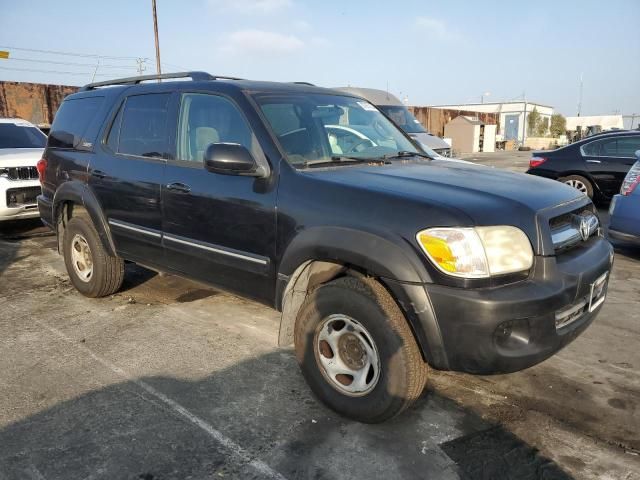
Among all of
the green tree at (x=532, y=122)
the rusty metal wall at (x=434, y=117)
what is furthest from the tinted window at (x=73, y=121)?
the green tree at (x=532, y=122)

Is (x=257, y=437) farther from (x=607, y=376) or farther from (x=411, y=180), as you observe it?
(x=607, y=376)

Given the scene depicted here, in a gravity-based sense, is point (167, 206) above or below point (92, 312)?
above

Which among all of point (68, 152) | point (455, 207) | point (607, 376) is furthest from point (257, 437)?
point (68, 152)

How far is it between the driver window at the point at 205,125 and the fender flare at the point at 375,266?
0.86m

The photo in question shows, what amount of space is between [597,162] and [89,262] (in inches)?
348

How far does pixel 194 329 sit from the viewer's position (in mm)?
4098

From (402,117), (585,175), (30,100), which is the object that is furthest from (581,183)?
(30,100)

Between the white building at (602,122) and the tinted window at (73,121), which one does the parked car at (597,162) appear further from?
the white building at (602,122)

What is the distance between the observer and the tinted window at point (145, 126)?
12.4 feet

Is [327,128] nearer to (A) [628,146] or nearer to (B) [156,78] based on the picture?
(B) [156,78]

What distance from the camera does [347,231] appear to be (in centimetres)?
260

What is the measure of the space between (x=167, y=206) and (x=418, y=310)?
2.05 m

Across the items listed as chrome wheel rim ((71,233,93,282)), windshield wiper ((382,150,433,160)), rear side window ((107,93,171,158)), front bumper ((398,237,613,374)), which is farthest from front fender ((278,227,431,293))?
chrome wheel rim ((71,233,93,282))

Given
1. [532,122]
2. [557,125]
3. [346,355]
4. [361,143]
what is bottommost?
[346,355]
